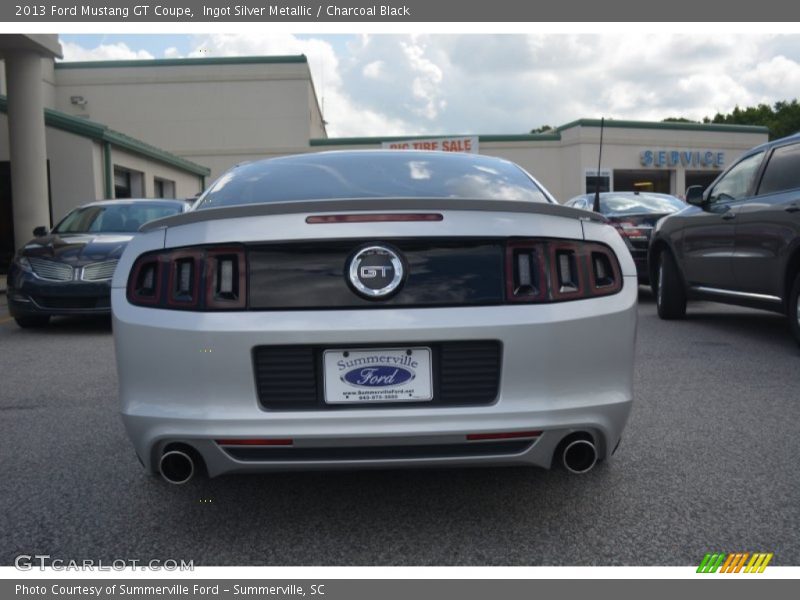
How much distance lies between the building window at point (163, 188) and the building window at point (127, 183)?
149 centimetres

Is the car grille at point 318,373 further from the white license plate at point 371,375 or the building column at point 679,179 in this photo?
the building column at point 679,179

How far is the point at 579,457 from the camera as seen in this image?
2.73 m

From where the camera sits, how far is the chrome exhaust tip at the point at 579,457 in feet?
8.87

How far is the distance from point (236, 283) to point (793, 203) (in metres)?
5.07

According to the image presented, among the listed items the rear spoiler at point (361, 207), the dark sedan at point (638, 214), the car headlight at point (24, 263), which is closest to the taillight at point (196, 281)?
the rear spoiler at point (361, 207)

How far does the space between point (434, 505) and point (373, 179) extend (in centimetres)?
145

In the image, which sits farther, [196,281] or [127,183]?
[127,183]

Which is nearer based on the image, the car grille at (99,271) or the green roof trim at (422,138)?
the car grille at (99,271)

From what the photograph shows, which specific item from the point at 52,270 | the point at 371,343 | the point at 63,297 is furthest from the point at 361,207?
the point at 52,270

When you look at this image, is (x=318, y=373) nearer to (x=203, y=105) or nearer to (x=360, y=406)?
(x=360, y=406)

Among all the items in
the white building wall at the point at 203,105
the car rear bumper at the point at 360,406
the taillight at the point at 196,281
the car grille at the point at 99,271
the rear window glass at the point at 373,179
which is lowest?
the car grille at the point at 99,271

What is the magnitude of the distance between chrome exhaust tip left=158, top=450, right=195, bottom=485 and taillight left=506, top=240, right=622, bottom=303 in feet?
3.98

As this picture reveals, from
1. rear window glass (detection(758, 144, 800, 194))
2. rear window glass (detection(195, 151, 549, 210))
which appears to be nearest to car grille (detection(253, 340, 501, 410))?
rear window glass (detection(195, 151, 549, 210))
